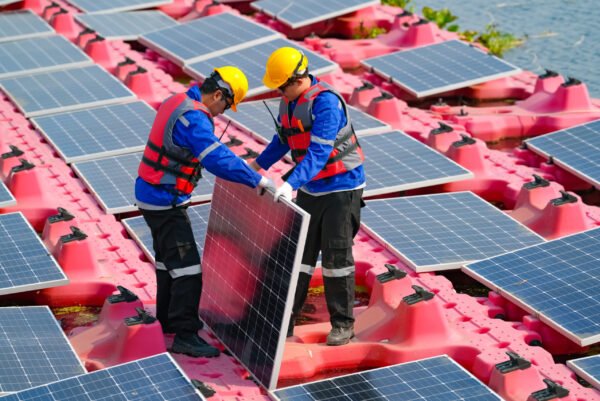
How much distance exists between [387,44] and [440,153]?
17.5 ft

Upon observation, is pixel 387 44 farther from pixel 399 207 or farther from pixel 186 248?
pixel 186 248

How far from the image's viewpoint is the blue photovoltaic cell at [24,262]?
12.7 m

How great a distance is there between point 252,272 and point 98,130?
6044mm

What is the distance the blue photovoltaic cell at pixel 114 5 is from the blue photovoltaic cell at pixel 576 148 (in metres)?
8.97

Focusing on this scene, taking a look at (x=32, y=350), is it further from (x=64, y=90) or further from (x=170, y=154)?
(x=64, y=90)

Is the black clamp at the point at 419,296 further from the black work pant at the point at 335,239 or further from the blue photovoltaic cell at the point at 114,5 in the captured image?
the blue photovoltaic cell at the point at 114,5

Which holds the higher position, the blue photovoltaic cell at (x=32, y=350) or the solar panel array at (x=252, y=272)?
the solar panel array at (x=252, y=272)

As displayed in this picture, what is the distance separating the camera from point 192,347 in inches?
472

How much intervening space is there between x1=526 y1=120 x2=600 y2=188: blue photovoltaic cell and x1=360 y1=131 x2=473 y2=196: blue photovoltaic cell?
4.11 ft

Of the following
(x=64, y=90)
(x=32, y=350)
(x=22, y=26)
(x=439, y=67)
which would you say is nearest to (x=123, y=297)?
(x=32, y=350)

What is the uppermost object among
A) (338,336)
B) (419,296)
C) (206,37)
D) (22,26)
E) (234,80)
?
(234,80)

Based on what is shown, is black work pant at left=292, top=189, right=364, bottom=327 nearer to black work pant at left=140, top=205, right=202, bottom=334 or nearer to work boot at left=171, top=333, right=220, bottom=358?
black work pant at left=140, top=205, right=202, bottom=334

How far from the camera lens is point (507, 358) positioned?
11672 mm

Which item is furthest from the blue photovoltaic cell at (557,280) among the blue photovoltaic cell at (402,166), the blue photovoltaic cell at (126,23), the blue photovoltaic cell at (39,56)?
the blue photovoltaic cell at (126,23)
